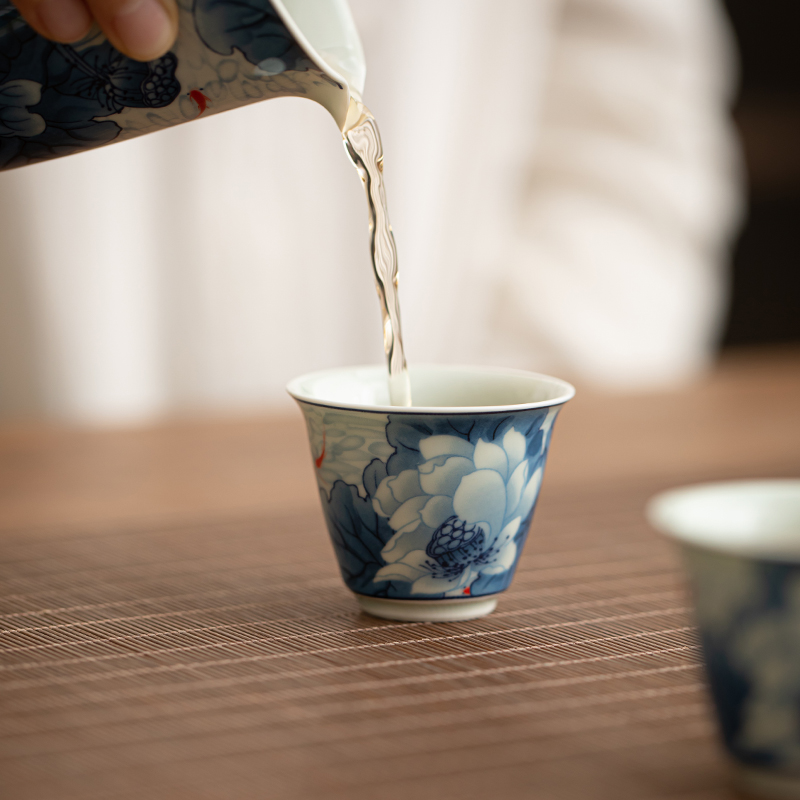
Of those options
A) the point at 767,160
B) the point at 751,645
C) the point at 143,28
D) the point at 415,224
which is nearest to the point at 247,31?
the point at 143,28

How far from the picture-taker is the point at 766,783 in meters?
0.35

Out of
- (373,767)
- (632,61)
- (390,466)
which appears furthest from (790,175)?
(373,767)

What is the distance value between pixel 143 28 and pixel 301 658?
30 centimetres

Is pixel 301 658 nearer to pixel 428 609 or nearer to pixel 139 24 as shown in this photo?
pixel 428 609

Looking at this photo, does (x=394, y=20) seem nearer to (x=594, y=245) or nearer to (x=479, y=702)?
(x=594, y=245)

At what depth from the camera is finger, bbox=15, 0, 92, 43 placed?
0.49 metres

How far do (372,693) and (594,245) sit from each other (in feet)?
4.31

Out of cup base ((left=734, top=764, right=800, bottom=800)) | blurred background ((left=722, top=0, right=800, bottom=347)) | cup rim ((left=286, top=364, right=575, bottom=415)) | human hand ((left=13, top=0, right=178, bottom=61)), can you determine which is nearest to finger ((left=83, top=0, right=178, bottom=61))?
human hand ((left=13, top=0, right=178, bottom=61))

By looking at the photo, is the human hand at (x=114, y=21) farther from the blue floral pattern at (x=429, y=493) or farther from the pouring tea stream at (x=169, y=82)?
the blue floral pattern at (x=429, y=493)

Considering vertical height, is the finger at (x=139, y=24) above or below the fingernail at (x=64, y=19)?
below

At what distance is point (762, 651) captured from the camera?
0.33m

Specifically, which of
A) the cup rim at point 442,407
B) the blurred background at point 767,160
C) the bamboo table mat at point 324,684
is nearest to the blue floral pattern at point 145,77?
the cup rim at point 442,407

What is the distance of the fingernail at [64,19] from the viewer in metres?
0.49

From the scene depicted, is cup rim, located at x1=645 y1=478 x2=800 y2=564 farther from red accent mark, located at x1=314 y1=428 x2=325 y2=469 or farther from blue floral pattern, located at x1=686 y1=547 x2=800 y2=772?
red accent mark, located at x1=314 y1=428 x2=325 y2=469
